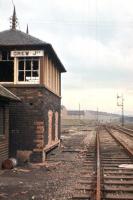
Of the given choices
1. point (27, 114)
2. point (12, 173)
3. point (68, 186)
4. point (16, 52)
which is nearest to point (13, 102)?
point (27, 114)

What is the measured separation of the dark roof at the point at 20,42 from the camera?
60.4ft

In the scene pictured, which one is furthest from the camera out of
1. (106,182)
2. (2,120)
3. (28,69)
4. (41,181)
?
(28,69)

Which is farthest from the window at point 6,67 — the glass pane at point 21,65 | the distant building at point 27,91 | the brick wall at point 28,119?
the brick wall at point 28,119

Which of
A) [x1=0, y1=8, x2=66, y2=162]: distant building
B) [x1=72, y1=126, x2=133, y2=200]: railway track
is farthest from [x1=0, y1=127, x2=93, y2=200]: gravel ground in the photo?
[x1=0, y1=8, x2=66, y2=162]: distant building

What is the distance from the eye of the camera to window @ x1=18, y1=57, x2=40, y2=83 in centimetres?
1898

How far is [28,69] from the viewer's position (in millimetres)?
19016

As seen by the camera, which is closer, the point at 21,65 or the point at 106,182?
the point at 106,182

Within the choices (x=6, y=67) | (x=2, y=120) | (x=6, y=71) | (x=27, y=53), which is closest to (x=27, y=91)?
(x=6, y=71)

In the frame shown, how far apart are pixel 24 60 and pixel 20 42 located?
30.7 inches

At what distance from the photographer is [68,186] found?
1189 cm

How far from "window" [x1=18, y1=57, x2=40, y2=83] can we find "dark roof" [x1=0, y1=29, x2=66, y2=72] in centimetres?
67

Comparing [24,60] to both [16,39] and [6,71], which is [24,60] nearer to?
[6,71]

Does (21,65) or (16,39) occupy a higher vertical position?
(16,39)

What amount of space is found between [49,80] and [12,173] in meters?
7.47
